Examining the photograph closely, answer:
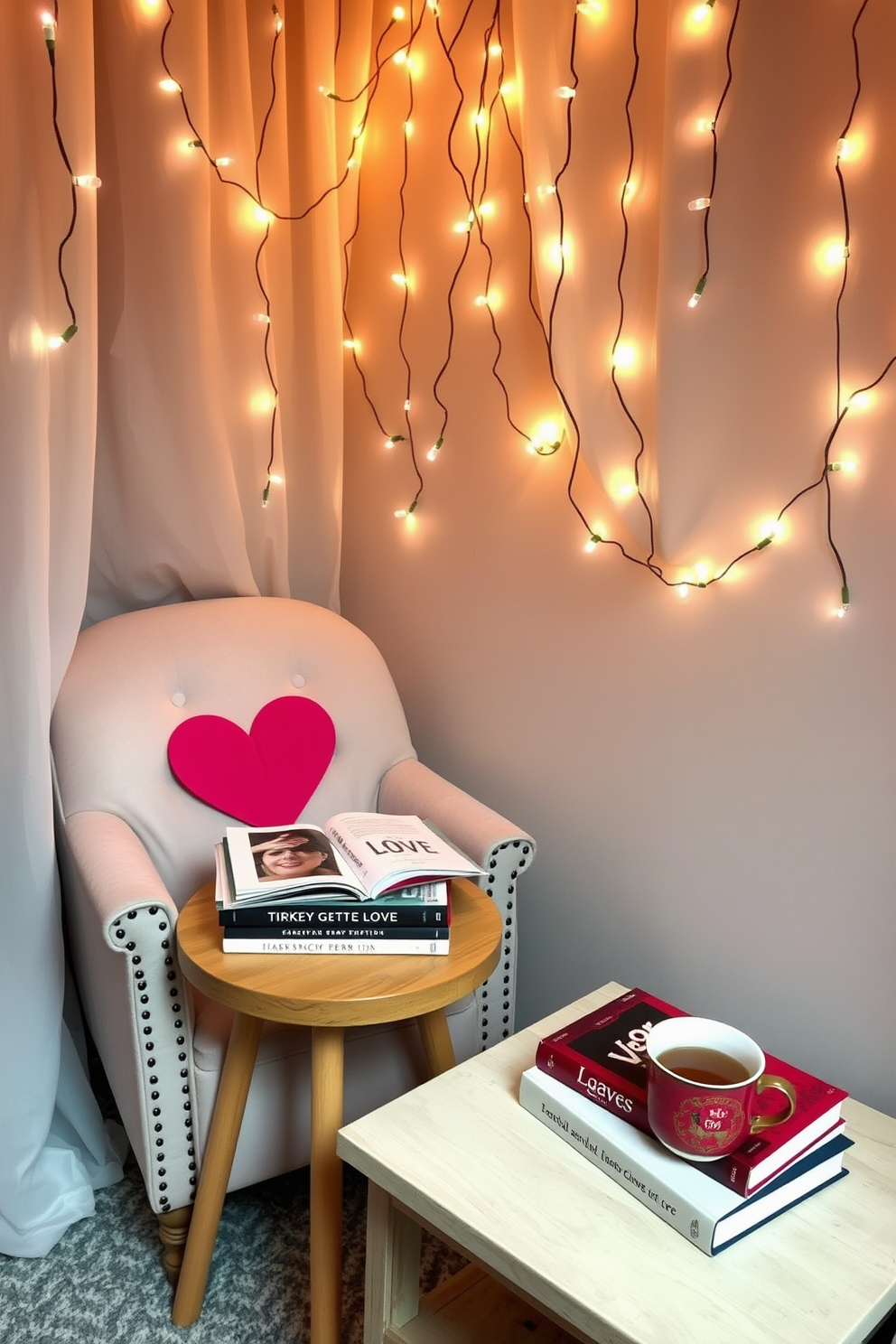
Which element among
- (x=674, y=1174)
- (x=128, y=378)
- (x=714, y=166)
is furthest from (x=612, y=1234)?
(x=128, y=378)

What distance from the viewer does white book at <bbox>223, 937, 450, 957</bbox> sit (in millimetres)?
1381

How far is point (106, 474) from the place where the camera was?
6.04 feet

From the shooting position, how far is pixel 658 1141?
1.13 m

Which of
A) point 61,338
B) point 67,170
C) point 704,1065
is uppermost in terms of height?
point 67,170

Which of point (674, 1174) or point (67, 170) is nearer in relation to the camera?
point (674, 1174)

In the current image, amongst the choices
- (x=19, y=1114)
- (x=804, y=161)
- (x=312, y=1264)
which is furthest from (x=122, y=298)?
(x=312, y=1264)

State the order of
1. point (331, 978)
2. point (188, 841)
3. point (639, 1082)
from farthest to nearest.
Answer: point (188, 841) → point (331, 978) → point (639, 1082)

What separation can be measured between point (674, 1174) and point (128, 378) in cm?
146

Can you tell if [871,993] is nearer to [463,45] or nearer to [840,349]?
[840,349]

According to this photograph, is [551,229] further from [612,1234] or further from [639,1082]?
[612,1234]

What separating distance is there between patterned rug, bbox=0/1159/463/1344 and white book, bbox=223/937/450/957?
570mm

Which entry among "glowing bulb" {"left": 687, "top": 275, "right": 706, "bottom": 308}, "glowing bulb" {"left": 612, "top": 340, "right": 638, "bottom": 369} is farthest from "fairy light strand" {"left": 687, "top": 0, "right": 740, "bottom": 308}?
"glowing bulb" {"left": 612, "top": 340, "right": 638, "bottom": 369}

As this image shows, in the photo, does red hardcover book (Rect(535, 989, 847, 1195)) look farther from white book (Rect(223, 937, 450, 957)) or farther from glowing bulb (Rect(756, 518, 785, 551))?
glowing bulb (Rect(756, 518, 785, 551))

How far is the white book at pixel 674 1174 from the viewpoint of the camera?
1.04 meters
